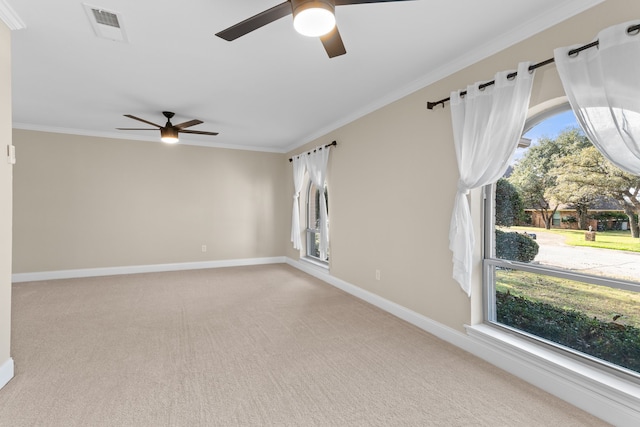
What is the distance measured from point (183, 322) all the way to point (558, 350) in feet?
11.1

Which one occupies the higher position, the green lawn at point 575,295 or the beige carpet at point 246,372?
the green lawn at point 575,295

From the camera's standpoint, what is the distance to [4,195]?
2.14 meters

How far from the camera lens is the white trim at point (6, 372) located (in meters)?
2.13

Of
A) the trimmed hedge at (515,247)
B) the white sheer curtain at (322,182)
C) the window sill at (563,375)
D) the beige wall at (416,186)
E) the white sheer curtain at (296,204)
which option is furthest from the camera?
the white sheer curtain at (296,204)

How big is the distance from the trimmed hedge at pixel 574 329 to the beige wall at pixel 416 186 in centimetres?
27

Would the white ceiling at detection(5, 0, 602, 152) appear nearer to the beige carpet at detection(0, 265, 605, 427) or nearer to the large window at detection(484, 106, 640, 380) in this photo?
the large window at detection(484, 106, 640, 380)

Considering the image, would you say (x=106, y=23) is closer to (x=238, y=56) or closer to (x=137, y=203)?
(x=238, y=56)

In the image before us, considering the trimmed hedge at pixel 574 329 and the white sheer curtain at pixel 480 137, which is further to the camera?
the white sheer curtain at pixel 480 137

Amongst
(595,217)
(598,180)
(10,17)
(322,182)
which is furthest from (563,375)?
(10,17)

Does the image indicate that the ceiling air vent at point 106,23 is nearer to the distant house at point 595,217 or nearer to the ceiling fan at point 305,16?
the ceiling fan at point 305,16

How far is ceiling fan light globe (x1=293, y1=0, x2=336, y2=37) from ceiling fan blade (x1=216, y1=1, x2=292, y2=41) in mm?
77

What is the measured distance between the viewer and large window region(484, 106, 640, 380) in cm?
197

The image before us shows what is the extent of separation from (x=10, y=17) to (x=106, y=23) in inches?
23.1

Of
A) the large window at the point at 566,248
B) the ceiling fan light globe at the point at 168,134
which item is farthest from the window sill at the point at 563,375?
the ceiling fan light globe at the point at 168,134
